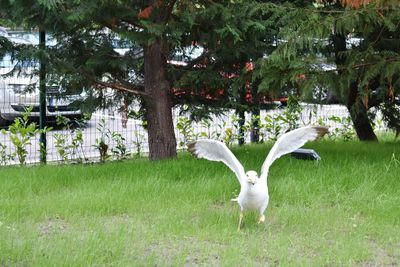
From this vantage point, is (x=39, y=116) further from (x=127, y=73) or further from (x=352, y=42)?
(x=352, y=42)

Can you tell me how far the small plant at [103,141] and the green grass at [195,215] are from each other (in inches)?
61.2

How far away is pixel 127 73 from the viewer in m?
8.51

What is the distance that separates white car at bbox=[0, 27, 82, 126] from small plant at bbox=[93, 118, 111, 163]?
423 millimetres

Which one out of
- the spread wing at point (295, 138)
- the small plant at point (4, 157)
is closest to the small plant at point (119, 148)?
the small plant at point (4, 157)

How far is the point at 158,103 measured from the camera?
26.2ft

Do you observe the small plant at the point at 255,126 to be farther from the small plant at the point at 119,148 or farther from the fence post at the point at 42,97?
the fence post at the point at 42,97

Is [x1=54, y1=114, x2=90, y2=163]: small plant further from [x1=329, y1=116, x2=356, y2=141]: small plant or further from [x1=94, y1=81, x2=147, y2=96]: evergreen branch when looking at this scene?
[x1=329, y1=116, x2=356, y2=141]: small plant

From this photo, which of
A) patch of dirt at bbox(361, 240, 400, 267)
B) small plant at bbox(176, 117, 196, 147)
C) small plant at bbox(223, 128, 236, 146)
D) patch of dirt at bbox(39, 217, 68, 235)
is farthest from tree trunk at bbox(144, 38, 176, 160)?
patch of dirt at bbox(361, 240, 400, 267)

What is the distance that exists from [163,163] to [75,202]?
67.5 inches

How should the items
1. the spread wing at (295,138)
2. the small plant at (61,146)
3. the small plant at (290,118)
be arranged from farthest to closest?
the small plant at (290,118)
the small plant at (61,146)
the spread wing at (295,138)

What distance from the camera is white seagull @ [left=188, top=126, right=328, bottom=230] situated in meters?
5.07

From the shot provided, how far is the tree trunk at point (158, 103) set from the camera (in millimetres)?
7926

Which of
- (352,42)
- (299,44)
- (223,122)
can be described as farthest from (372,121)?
(299,44)

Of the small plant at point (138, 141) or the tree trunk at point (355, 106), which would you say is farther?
the small plant at point (138, 141)
